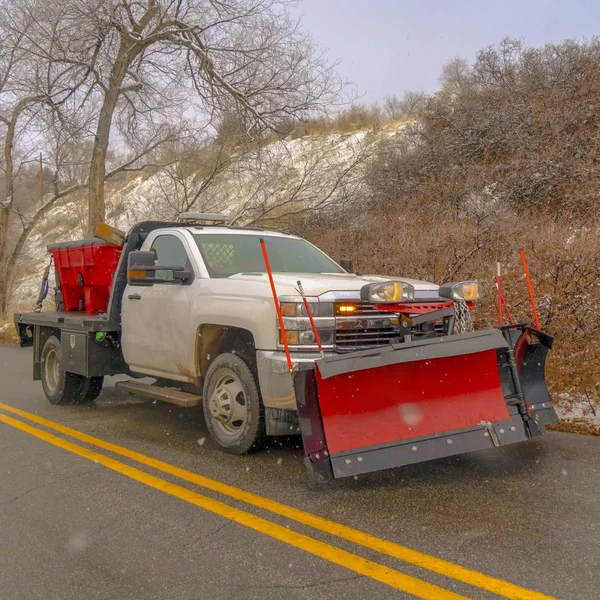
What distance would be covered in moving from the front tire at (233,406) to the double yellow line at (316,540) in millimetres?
470

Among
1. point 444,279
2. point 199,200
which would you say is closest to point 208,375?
point 444,279

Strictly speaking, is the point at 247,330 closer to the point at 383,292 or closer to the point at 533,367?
the point at 383,292

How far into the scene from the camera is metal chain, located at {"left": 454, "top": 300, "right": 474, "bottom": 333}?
16.8 feet

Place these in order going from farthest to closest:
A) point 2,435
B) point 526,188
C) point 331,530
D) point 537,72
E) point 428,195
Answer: point 537,72, point 428,195, point 526,188, point 2,435, point 331,530

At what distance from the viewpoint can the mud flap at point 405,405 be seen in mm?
4320

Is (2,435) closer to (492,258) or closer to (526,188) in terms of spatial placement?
(492,258)

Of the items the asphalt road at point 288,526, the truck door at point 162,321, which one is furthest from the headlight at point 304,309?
the truck door at point 162,321

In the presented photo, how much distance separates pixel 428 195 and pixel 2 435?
11.8 m

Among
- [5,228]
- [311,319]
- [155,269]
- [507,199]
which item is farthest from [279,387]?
[5,228]

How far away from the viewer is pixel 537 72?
61.0 ft

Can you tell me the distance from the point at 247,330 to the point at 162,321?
123 centimetres

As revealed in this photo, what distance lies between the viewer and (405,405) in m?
4.59

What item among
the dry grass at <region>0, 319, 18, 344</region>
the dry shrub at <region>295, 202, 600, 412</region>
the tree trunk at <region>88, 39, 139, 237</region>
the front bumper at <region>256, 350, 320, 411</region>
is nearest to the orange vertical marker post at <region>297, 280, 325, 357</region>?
the front bumper at <region>256, 350, 320, 411</region>

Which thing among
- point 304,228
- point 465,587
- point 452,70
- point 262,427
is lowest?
point 465,587
